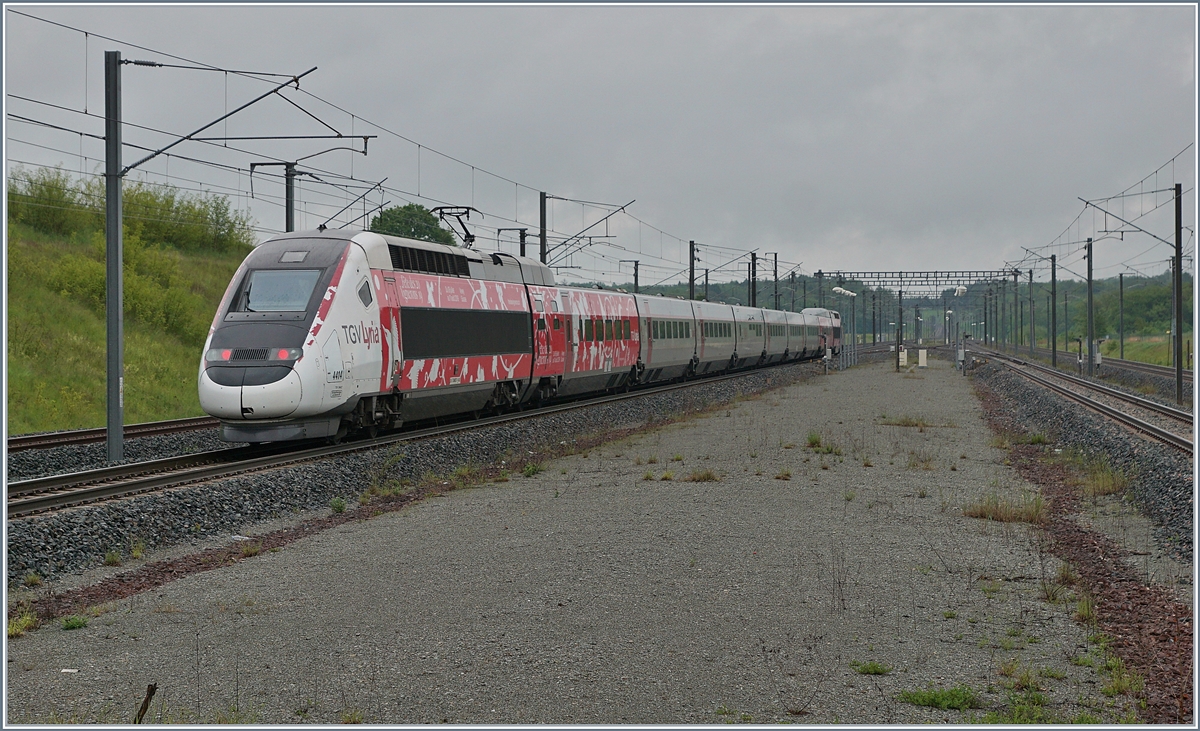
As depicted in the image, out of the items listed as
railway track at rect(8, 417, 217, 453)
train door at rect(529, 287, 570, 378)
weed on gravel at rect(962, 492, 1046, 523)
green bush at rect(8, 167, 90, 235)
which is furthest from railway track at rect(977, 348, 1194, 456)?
green bush at rect(8, 167, 90, 235)

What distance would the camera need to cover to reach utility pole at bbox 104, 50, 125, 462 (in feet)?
60.1

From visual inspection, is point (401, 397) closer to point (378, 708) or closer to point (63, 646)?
point (63, 646)

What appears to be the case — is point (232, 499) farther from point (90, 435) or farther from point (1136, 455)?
point (1136, 455)

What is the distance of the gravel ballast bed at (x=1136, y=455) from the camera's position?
14352mm

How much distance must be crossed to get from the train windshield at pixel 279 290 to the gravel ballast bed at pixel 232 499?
2769 mm

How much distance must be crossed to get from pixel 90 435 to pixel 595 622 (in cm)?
1732

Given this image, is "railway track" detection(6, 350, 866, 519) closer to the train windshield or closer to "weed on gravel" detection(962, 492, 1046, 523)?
the train windshield

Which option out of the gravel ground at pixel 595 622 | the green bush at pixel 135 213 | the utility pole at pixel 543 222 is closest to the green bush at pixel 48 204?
the green bush at pixel 135 213

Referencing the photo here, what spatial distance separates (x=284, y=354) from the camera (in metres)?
18.1

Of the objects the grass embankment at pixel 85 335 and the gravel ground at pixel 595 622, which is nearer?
the gravel ground at pixel 595 622

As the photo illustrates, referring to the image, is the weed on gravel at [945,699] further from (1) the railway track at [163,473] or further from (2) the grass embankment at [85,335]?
(2) the grass embankment at [85,335]

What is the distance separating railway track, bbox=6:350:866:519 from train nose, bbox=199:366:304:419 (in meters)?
0.79

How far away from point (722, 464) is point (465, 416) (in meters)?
8.70

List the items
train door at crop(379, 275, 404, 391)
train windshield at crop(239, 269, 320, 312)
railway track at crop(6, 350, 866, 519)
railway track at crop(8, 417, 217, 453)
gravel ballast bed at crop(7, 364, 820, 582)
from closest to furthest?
gravel ballast bed at crop(7, 364, 820, 582) < railway track at crop(6, 350, 866, 519) < train windshield at crop(239, 269, 320, 312) < train door at crop(379, 275, 404, 391) < railway track at crop(8, 417, 217, 453)
